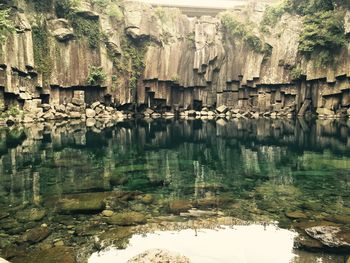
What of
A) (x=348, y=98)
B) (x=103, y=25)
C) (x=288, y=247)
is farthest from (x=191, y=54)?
(x=288, y=247)

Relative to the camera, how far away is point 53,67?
118 feet

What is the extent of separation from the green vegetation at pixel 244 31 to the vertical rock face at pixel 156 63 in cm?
55

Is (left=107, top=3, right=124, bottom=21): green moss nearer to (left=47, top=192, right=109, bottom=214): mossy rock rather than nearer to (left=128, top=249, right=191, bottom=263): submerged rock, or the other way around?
(left=47, top=192, right=109, bottom=214): mossy rock

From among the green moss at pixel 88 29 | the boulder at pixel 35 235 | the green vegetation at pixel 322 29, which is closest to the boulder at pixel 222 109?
the green vegetation at pixel 322 29

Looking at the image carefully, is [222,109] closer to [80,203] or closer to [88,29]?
[88,29]

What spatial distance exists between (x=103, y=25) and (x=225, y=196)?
118ft

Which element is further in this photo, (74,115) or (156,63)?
(156,63)

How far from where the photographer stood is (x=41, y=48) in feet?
115

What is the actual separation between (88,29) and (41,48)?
6.19m

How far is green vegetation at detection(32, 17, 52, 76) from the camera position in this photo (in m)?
34.4

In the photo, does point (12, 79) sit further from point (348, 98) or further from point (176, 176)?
point (348, 98)

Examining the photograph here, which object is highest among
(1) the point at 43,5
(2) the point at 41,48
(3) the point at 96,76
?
(1) the point at 43,5

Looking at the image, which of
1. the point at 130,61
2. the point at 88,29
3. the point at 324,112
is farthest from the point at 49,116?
the point at 324,112

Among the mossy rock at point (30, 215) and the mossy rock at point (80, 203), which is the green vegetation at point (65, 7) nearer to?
the mossy rock at point (80, 203)
